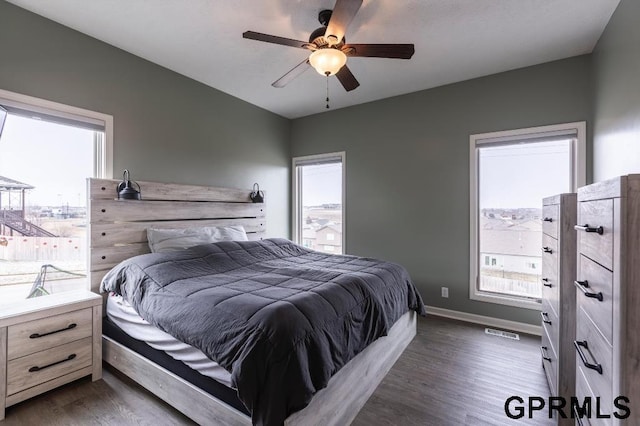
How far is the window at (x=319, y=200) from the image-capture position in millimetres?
4432

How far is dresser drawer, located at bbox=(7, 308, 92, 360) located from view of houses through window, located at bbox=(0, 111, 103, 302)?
588 millimetres

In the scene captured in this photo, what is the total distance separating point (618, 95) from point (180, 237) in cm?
377

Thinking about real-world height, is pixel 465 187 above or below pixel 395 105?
below

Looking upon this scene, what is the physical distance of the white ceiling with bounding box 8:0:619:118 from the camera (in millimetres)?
2191

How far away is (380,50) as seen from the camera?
6.68 ft

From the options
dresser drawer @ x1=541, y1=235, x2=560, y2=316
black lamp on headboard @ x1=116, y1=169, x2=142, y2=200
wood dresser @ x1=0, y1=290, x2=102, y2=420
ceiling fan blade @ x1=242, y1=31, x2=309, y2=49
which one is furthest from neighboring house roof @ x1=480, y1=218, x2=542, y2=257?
wood dresser @ x1=0, y1=290, x2=102, y2=420

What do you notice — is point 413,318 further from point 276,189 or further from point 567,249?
point 276,189

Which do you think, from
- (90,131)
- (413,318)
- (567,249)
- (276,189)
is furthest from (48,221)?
(567,249)

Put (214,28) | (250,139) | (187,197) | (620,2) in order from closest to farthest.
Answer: (620,2) < (214,28) < (187,197) < (250,139)

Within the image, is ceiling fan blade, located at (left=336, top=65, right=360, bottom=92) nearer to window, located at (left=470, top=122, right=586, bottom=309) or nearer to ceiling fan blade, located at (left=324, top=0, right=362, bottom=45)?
ceiling fan blade, located at (left=324, top=0, right=362, bottom=45)

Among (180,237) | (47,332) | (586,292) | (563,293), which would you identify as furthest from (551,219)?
(47,332)

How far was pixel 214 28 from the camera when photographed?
2467 millimetres

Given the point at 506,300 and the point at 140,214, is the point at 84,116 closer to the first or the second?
the point at 140,214

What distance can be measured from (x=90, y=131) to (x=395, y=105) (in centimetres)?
339
